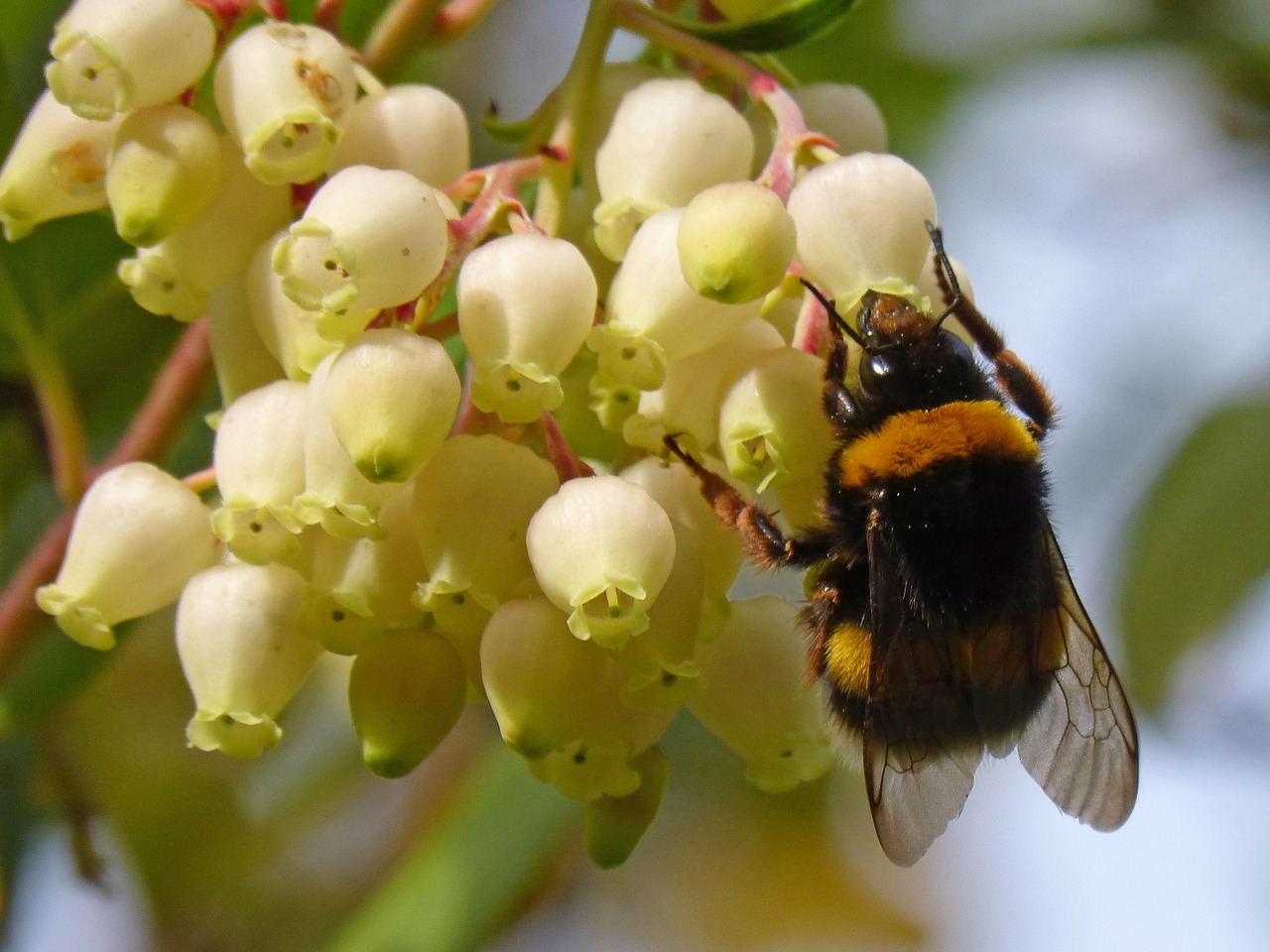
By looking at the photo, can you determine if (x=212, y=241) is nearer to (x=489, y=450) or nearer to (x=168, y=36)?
(x=168, y=36)

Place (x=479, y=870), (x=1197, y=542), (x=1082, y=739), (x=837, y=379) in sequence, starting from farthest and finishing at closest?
(x=1197, y=542)
(x=479, y=870)
(x=1082, y=739)
(x=837, y=379)

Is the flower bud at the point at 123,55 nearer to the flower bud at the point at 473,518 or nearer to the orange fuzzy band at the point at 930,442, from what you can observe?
the flower bud at the point at 473,518

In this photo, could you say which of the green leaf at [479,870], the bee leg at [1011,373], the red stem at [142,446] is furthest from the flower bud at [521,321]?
the green leaf at [479,870]

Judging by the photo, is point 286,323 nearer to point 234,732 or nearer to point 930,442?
point 234,732

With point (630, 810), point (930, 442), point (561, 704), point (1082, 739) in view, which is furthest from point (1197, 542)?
point (561, 704)

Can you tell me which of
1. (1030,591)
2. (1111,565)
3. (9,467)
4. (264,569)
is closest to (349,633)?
(264,569)

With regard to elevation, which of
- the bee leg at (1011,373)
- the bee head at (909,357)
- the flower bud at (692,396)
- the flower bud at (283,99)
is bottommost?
the bee leg at (1011,373)

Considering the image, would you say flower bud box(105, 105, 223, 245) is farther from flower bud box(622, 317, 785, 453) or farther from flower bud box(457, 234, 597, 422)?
flower bud box(622, 317, 785, 453)
